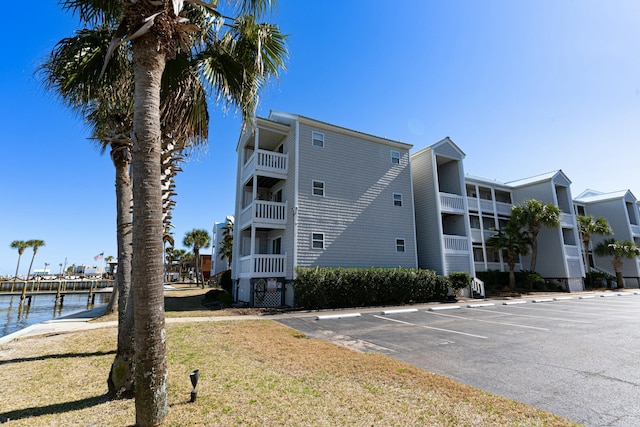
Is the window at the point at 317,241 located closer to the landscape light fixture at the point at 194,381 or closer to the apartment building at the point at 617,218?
the landscape light fixture at the point at 194,381

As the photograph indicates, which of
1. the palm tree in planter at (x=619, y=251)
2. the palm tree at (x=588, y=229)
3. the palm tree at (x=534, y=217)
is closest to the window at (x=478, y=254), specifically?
the palm tree at (x=534, y=217)

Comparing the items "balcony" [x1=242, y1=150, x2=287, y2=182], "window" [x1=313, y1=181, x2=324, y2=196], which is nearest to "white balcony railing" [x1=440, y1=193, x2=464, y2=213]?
"window" [x1=313, y1=181, x2=324, y2=196]

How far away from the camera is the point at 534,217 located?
26234mm

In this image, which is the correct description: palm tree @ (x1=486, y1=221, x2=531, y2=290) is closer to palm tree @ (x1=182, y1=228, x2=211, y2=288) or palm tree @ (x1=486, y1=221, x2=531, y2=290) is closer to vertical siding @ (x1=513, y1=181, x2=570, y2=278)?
vertical siding @ (x1=513, y1=181, x2=570, y2=278)

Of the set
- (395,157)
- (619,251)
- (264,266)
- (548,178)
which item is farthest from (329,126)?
(619,251)

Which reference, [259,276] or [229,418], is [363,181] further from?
[229,418]

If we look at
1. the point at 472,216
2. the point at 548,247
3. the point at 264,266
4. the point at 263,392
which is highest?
the point at 472,216

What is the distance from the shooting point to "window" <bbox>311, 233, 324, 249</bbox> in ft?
58.0

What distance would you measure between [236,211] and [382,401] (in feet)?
60.6

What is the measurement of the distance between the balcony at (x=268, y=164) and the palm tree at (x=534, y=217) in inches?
830

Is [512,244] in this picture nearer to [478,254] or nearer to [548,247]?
[478,254]

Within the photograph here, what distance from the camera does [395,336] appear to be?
9.25 m

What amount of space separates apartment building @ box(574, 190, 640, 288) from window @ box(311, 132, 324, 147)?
33836 mm

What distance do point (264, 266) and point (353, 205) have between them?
6.69 metres
